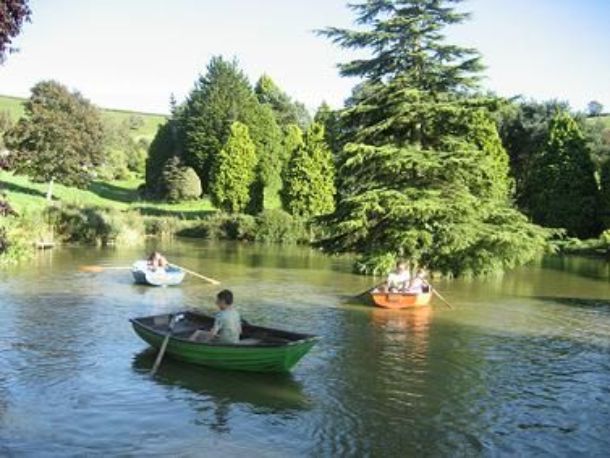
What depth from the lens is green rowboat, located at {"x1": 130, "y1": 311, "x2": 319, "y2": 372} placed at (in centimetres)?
1338

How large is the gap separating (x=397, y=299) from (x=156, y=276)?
8.85m

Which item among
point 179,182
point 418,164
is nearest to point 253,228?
point 179,182

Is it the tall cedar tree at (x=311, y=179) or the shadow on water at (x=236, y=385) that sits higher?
the tall cedar tree at (x=311, y=179)

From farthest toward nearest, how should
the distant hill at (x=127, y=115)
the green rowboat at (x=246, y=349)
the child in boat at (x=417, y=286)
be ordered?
the distant hill at (x=127, y=115) < the child in boat at (x=417, y=286) < the green rowboat at (x=246, y=349)

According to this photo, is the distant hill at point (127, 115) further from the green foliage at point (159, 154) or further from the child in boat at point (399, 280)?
the child in boat at point (399, 280)

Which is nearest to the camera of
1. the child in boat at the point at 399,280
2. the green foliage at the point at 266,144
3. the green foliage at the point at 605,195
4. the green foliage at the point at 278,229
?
the child in boat at the point at 399,280

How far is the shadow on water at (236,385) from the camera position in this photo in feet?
40.2

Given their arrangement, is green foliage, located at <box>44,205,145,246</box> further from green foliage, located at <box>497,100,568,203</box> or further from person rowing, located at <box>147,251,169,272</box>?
green foliage, located at <box>497,100,568,203</box>

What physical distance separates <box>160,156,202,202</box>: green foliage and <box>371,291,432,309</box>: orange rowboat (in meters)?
45.4

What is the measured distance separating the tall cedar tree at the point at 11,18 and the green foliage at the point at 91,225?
32772mm

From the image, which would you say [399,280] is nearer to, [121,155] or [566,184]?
[566,184]

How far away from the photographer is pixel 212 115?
226 feet

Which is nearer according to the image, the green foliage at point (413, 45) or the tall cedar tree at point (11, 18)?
the tall cedar tree at point (11, 18)

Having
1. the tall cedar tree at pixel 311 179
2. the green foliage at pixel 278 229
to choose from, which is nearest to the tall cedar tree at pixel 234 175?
the tall cedar tree at pixel 311 179
